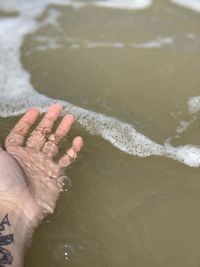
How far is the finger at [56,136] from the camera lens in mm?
2668

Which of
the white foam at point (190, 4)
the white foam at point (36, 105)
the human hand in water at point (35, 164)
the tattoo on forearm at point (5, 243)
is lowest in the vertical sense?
the white foam at point (36, 105)

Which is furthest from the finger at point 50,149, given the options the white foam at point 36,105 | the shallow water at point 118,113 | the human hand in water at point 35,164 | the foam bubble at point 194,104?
the foam bubble at point 194,104

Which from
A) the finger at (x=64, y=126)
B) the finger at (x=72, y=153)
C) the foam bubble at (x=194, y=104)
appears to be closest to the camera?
the finger at (x=72, y=153)

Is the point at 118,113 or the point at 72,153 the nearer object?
the point at 72,153

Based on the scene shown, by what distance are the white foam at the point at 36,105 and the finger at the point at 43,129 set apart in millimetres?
246

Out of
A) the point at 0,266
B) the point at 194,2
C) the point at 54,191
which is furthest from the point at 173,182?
the point at 194,2

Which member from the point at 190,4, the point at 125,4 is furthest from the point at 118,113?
→ the point at 190,4

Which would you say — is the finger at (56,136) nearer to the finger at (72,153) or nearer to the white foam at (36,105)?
the finger at (72,153)

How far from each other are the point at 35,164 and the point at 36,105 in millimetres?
691

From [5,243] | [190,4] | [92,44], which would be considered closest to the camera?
[5,243]

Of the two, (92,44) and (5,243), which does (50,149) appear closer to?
(5,243)

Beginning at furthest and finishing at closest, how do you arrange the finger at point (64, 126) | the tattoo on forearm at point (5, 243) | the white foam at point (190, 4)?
the white foam at point (190, 4) → the finger at point (64, 126) → the tattoo on forearm at point (5, 243)

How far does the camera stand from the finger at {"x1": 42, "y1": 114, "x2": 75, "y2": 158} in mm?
2668

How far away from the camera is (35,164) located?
260 centimetres
